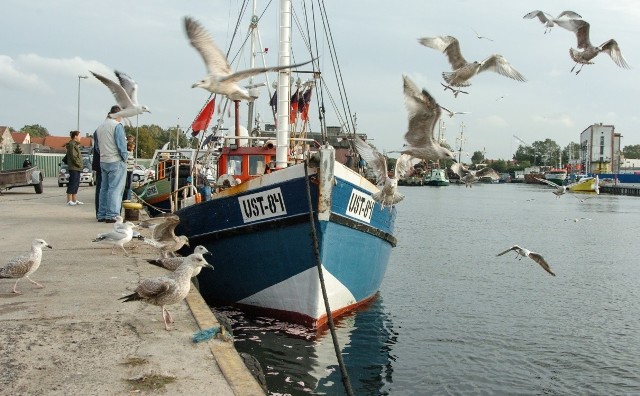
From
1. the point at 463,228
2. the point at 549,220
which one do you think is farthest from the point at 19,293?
the point at 549,220

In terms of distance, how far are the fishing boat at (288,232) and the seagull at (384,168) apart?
406mm

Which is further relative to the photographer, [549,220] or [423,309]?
[549,220]

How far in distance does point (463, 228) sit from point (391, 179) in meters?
22.9

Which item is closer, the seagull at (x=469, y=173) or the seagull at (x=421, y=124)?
the seagull at (x=421, y=124)

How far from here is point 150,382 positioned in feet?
13.6

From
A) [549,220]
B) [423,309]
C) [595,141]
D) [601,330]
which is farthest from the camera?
[595,141]

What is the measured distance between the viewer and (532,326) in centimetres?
1175

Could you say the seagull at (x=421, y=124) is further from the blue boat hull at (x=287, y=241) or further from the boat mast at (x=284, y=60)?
the boat mast at (x=284, y=60)

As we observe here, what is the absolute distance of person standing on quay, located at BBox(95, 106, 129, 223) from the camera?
1143 cm

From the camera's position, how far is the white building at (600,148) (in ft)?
331

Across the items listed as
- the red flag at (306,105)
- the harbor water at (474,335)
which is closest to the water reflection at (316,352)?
the harbor water at (474,335)

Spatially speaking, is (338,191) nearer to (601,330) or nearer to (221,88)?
(221,88)

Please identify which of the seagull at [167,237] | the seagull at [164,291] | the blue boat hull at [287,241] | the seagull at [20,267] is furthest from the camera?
the blue boat hull at [287,241]

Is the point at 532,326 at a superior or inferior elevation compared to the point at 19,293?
inferior
